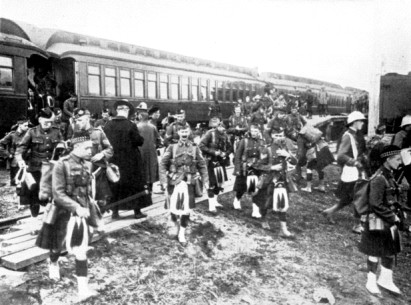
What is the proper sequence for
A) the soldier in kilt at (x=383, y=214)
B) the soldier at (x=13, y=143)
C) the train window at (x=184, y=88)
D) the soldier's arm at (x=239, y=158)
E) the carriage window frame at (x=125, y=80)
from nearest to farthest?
the soldier in kilt at (x=383, y=214) < the soldier's arm at (x=239, y=158) < the soldier at (x=13, y=143) < the carriage window frame at (x=125, y=80) < the train window at (x=184, y=88)

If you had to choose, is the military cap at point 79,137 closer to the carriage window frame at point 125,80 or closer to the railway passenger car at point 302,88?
the carriage window frame at point 125,80

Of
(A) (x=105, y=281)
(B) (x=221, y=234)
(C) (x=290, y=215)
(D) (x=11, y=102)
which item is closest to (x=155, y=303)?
(A) (x=105, y=281)

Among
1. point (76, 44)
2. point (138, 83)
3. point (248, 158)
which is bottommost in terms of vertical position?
point (248, 158)

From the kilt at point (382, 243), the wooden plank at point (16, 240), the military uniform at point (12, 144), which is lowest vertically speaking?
the wooden plank at point (16, 240)

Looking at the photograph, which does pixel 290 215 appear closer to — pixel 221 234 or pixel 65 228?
pixel 221 234

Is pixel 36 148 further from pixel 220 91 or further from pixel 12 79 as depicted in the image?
pixel 220 91

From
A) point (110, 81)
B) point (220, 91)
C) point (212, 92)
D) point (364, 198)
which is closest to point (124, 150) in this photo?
point (364, 198)

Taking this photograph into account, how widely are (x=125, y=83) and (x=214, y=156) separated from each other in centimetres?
686

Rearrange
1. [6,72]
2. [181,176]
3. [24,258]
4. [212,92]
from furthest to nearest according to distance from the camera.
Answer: [212,92], [6,72], [181,176], [24,258]

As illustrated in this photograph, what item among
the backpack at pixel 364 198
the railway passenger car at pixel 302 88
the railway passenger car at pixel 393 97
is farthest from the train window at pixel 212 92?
the backpack at pixel 364 198

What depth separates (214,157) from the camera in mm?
6641

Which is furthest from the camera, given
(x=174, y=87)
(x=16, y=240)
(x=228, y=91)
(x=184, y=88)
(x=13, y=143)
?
(x=228, y=91)

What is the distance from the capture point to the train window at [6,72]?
8961 millimetres

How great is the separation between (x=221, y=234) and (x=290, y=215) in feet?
7.13
